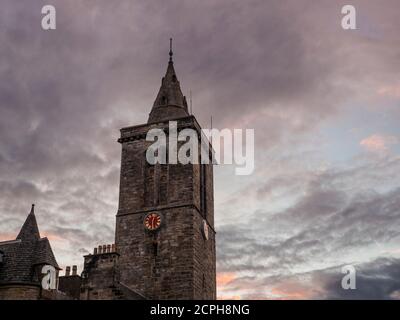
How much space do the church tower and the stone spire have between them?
3.7 inches

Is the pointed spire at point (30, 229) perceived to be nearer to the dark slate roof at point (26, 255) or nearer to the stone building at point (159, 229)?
the dark slate roof at point (26, 255)

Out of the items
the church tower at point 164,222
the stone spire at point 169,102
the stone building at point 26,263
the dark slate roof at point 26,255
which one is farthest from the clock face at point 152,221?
the dark slate roof at point 26,255

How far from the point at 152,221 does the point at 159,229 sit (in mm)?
937

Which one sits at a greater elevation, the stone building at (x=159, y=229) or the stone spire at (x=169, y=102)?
the stone spire at (x=169, y=102)

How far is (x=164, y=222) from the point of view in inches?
1570

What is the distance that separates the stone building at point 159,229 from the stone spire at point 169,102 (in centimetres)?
11

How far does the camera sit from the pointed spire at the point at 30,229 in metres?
31.8
